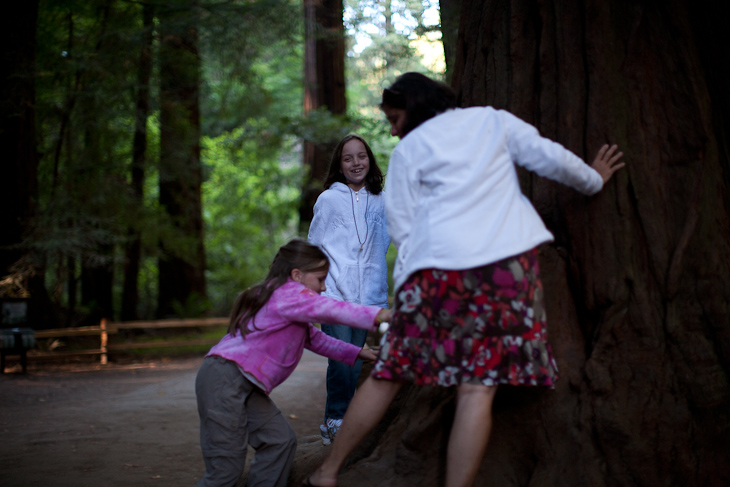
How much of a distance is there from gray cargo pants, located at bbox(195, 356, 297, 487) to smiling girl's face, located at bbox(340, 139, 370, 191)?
1.61 metres

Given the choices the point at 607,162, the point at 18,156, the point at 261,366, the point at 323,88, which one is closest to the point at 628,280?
the point at 607,162

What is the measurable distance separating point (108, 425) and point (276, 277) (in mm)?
3603

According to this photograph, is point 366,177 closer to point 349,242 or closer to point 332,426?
point 349,242

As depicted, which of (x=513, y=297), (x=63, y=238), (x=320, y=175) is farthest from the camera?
(x=320, y=175)

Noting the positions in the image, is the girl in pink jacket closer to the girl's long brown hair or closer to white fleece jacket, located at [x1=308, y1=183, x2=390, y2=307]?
the girl's long brown hair

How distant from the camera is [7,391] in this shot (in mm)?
8406

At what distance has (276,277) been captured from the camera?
3.35 m

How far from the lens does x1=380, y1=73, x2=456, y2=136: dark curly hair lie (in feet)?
9.04

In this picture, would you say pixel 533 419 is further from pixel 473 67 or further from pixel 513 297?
pixel 473 67

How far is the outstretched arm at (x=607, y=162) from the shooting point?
306 cm

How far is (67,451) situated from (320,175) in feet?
33.7

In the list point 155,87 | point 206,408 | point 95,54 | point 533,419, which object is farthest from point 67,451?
point 155,87

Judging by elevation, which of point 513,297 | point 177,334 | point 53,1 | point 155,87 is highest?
point 53,1

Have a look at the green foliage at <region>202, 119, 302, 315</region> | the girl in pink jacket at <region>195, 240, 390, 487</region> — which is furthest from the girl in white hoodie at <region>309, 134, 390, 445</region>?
the green foliage at <region>202, 119, 302, 315</region>
